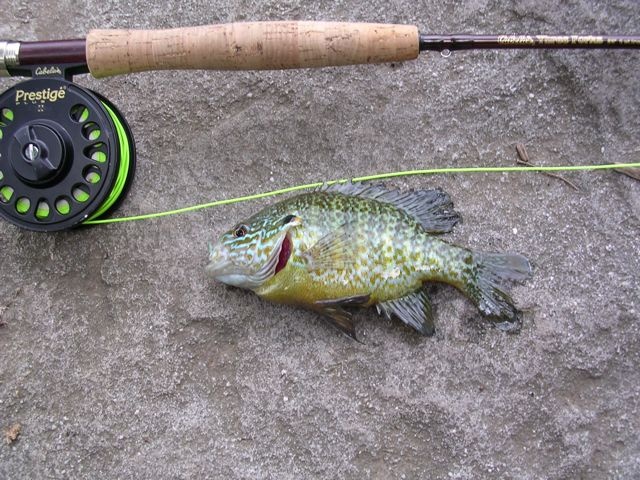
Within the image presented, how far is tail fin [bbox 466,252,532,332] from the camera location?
269 centimetres

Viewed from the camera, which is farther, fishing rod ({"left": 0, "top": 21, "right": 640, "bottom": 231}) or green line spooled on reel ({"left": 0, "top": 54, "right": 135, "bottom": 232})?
green line spooled on reel ({"left": 0, "top": 54, "right": 135, "bottom": 232})

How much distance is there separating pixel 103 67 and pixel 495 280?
192 cm

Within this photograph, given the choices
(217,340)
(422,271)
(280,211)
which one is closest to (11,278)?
(217,340)

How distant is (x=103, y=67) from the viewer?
2.69 metres

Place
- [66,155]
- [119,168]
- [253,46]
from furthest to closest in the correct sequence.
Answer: [119,168] → [66,155] → [253,46]

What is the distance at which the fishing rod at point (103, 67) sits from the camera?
8.55 ft

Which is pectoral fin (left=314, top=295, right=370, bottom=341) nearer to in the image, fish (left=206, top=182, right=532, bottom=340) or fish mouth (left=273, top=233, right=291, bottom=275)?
fish (left=206, top=182, right=532, bottom=340)

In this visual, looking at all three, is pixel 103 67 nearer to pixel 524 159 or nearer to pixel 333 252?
pixel 333 252

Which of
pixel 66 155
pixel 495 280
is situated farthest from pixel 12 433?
pixel 495 280

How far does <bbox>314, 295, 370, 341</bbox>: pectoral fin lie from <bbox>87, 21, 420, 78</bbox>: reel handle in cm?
102

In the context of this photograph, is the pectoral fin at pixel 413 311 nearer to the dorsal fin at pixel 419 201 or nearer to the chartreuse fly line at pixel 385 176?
the dorsal fin at pixel 419 201

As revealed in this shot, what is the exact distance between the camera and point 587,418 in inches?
107

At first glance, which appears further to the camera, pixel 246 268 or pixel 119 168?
pixel 119 168

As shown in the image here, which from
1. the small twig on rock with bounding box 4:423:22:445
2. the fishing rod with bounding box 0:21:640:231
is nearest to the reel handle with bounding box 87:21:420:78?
the fishing rod with bounding box 0:21:640:231
